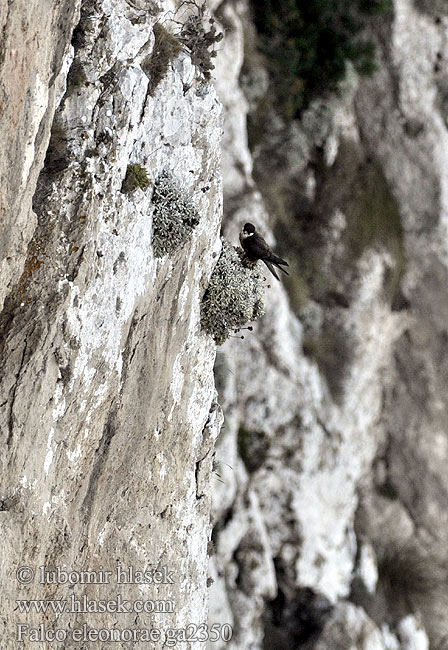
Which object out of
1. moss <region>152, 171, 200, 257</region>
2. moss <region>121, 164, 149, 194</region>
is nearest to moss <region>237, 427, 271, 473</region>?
moss <region>152, 171, 200, 257</region>

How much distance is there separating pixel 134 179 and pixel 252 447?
327 inches

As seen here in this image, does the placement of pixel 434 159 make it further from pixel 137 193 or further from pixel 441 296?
pixel 137 193

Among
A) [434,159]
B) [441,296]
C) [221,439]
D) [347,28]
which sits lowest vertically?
[221,439]

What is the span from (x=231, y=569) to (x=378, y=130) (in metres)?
12.5

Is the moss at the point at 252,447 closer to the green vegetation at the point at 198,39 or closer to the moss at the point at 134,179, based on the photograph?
the moss at the point at 134,179

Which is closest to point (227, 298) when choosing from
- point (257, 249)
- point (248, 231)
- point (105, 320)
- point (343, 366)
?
point (257, 249)

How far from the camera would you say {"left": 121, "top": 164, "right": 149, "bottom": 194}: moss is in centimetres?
718

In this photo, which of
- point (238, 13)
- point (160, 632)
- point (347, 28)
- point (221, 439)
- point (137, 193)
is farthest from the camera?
point (347, 28)

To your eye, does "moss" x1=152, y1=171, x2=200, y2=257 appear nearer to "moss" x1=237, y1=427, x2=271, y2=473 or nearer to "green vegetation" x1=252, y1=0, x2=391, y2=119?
"moss" x1=237, y1=427, x2=271, y2=473

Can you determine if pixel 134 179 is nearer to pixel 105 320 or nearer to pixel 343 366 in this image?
pixel 105 320

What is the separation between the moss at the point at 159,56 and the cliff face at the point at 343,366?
5721 mm

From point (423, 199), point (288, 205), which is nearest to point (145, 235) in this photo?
point (288, 205)

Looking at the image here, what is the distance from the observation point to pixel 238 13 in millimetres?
15750

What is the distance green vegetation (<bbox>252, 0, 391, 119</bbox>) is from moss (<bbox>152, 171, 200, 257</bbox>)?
31.8 ft
